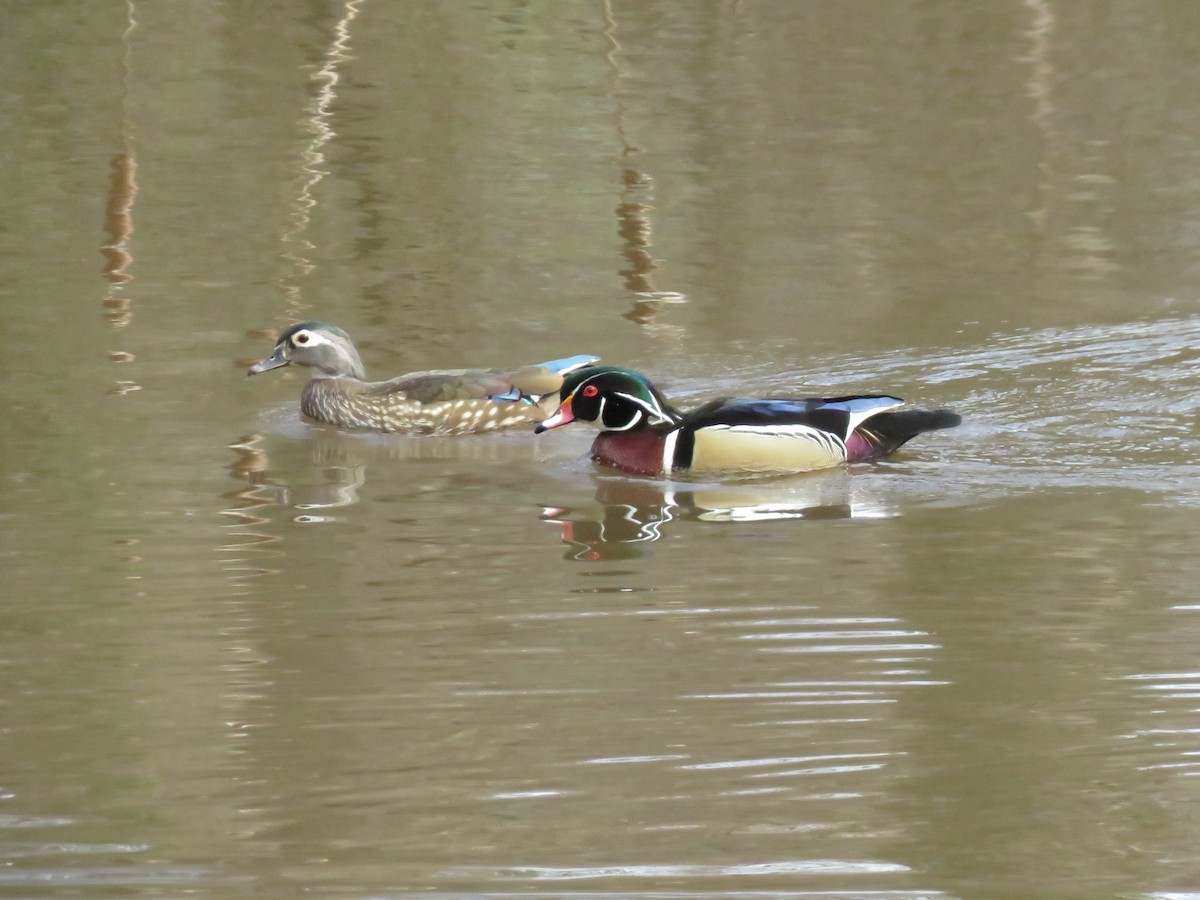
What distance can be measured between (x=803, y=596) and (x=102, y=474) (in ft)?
12.6

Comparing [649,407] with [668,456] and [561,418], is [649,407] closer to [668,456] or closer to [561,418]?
[668,456]

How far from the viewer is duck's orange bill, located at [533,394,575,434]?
33.9ft

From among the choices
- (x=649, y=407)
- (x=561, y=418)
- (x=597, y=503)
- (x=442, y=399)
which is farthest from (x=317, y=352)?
(x=597, y=503)

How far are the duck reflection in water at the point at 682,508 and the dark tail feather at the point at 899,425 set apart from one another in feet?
0.83

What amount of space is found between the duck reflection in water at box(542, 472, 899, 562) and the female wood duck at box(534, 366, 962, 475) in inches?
5.3

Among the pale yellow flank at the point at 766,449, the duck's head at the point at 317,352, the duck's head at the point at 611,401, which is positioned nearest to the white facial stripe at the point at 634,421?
the duck's head at the point at 611,401

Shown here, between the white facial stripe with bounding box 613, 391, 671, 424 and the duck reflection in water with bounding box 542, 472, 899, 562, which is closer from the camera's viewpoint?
the duck reflection in water with bounding box 542, 472, 899, 562

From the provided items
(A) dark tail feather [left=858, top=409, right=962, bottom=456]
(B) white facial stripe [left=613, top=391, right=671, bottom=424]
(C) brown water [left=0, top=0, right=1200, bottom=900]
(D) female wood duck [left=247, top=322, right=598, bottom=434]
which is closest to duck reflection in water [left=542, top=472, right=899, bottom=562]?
(C) brown water [left=0, top=0, right=1200, bottom=900]

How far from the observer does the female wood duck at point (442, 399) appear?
11.1m

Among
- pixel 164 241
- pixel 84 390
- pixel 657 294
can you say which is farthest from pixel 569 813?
pixel 164 241

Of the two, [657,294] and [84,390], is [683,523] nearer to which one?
[84,390]

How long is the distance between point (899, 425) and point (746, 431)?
29.2 inches

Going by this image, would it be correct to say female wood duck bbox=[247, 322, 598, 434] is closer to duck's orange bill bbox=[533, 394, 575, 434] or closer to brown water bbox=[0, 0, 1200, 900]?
brown water bbox=[0, 0, 1200, 900]

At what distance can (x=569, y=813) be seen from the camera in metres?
5.31
